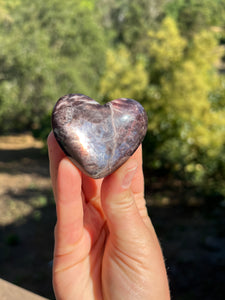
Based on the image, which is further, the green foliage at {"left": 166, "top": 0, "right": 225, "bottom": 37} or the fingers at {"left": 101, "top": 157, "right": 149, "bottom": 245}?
the green foliage at {"left": 166, "top": 0, "right": 225, "bottom": 37}

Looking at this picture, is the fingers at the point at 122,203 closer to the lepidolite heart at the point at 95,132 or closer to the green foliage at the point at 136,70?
the lepidolite heart at the point at 95,132

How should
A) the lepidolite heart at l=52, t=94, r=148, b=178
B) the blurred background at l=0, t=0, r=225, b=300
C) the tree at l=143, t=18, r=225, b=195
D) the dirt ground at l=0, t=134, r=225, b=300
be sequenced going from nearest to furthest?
the lepidolite heart at l=52, t=94, r=148, b=178
the dirt ground at l=0, t=134, r=225, b=300
the blurred background at l=0, t=0, r=225, b=300
the tree at l=143, t=18, r=225, b=195

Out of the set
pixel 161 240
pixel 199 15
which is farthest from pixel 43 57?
pixel 199 15

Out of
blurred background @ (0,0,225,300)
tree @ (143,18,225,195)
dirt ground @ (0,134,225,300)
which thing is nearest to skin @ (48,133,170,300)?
blurred background @ (0,0,225,300)

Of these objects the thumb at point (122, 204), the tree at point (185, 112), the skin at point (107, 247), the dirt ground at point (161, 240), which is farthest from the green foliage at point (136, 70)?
the thumb at point (122, 204)

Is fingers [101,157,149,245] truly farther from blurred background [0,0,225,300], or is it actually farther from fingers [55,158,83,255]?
blurred background [0,0,225,300]

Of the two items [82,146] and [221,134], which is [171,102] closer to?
[221,134]
